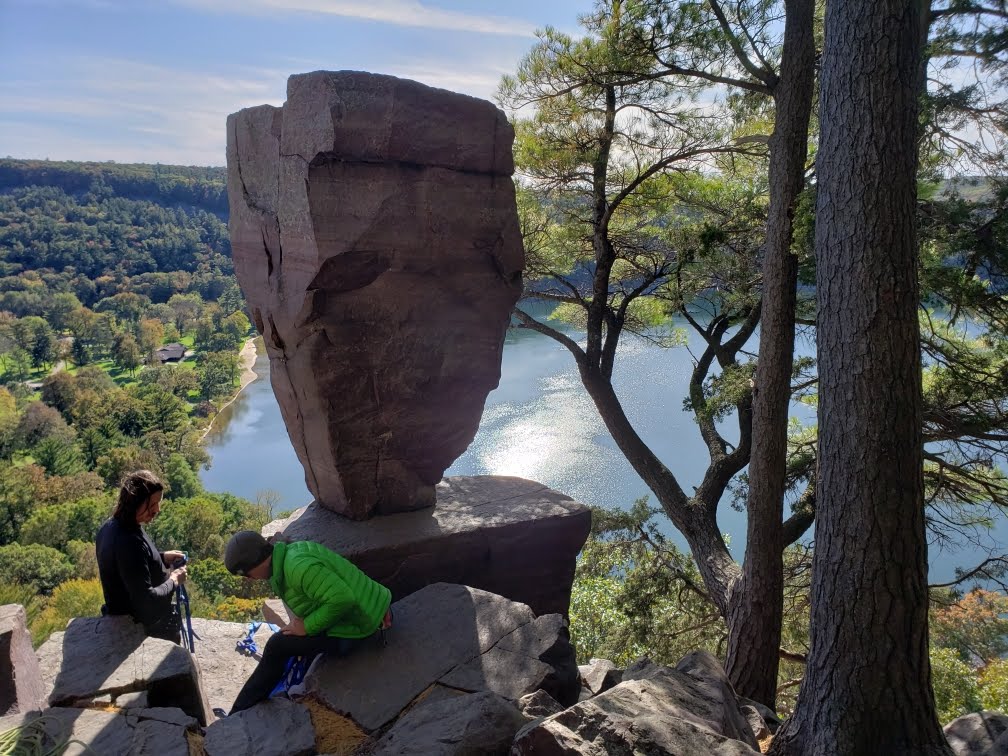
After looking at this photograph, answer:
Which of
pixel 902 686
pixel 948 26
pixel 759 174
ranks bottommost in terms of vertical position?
pixel 902 686

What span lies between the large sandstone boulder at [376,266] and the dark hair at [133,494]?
2.58 ft

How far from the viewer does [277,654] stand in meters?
2.40

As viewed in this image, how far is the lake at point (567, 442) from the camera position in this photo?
1625 cm

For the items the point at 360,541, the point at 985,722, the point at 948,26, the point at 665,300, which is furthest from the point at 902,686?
the point at 665,300

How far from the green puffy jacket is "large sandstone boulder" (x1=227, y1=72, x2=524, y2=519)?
836 millimetres

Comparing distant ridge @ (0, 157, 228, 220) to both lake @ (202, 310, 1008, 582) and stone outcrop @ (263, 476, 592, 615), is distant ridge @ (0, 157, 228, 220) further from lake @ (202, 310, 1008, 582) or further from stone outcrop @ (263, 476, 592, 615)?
stone outcrop @ (263, 476, 592, 615)

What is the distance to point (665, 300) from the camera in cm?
641

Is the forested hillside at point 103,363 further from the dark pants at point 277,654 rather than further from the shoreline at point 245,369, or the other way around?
the dark pants at point 277,654

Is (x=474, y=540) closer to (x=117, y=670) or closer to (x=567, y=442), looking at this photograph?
(x=117, y=670)

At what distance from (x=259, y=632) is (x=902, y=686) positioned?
3346mm

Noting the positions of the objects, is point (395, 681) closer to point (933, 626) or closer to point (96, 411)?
point (933, 626)

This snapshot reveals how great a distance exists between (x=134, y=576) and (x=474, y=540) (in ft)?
4.67

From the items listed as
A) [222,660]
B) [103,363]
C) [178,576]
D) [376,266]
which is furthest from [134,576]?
[103,363]

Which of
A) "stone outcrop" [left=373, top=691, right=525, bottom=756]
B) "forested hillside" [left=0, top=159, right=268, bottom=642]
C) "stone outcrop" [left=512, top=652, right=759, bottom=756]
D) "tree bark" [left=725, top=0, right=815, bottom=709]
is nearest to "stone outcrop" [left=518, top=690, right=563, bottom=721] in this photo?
"stone outcrop" [left=373, top=691, right=525, bottom=756]
